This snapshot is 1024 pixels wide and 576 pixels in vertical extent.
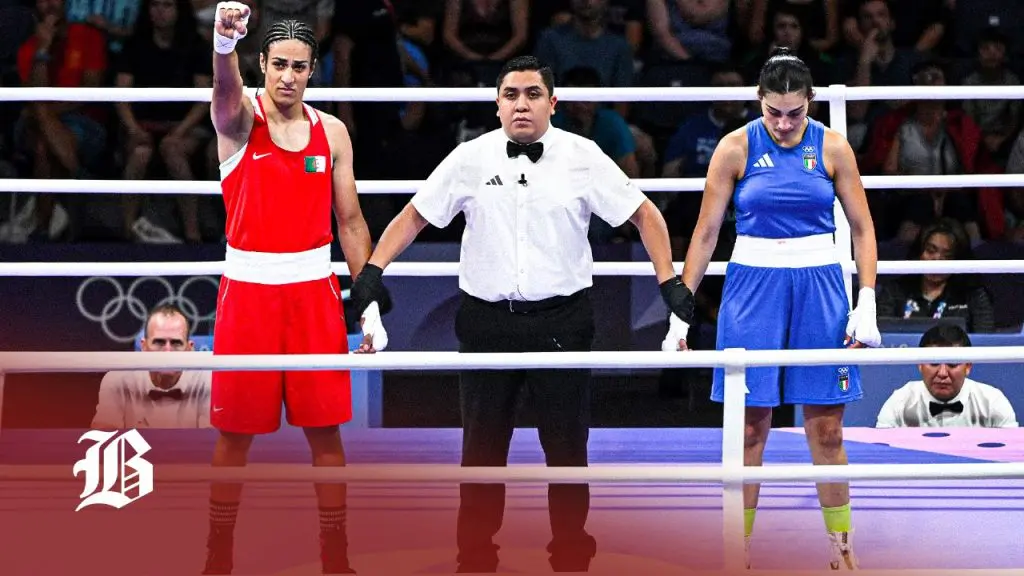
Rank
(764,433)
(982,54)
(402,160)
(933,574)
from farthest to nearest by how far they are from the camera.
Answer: (982,54) < (402,160) < (764,433) < (933,574)

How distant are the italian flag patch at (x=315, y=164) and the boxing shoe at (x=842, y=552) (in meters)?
1.47

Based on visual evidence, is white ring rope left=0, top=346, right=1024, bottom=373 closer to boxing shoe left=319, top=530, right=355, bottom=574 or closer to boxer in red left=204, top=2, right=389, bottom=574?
boxer in red left=204, top=2, right=389, bottom=574

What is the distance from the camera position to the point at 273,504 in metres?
3.81

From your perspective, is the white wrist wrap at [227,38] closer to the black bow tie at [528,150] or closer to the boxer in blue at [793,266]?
the black bow tie at [528,150]

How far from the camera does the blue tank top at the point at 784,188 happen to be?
336 cm

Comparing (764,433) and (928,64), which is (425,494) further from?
(928,64)

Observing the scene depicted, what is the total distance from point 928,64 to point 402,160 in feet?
7.80

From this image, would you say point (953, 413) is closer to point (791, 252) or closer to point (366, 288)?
point (791, 252)

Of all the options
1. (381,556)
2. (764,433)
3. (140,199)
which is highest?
(140,199)

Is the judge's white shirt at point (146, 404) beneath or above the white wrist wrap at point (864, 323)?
beneath

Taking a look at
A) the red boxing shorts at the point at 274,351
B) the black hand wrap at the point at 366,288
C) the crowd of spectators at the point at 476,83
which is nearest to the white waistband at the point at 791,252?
the black hand wrap at the point at 366,288

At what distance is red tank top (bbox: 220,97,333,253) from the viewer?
323cm

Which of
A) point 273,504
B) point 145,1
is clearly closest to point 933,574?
point 273,504

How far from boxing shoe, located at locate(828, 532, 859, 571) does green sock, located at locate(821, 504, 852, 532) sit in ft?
0.04
